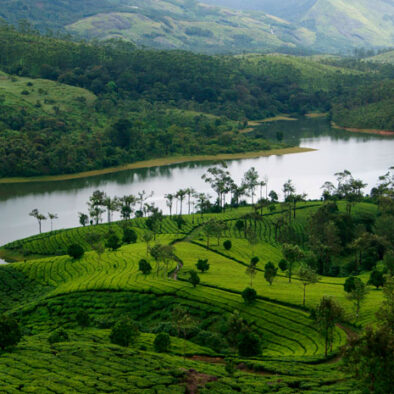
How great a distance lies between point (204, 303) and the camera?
5016 cm

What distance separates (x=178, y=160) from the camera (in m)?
147

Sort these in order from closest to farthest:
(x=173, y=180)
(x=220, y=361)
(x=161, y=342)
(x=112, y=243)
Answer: (x=220, y=361) < (x=161, y=342) < (x=112, y=243) < (x=173, y=180)

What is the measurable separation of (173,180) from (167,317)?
253 ft

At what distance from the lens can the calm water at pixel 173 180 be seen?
101394mm

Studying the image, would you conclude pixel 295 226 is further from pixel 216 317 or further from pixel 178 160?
pixel 178 160

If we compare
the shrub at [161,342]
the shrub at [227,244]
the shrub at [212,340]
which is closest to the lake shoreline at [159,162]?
the shrub at [227,244]

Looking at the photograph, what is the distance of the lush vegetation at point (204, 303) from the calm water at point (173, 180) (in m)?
15.7

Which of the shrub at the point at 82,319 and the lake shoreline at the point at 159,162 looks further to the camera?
the lake shoreline at the point at 159,162

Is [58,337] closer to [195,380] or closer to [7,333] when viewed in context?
[7,333]

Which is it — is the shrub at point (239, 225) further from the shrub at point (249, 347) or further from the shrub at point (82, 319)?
the shrub at point (249, 347)

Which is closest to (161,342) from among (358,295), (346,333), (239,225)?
(346,333)

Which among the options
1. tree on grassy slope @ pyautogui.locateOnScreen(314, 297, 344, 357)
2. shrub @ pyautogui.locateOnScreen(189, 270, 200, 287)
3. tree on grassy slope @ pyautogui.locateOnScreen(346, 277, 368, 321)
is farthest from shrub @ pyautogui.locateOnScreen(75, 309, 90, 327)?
tree on grassy slope @ pyautogui.locateOnScreen(346, 277, 368, 321)

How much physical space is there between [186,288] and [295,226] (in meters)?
36.7

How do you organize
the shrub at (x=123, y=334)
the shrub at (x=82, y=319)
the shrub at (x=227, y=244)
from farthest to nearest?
the shrub at (x=227, y=244) → the shrub at (x=82, y=319) → the shrub at (x=123, y=334)
